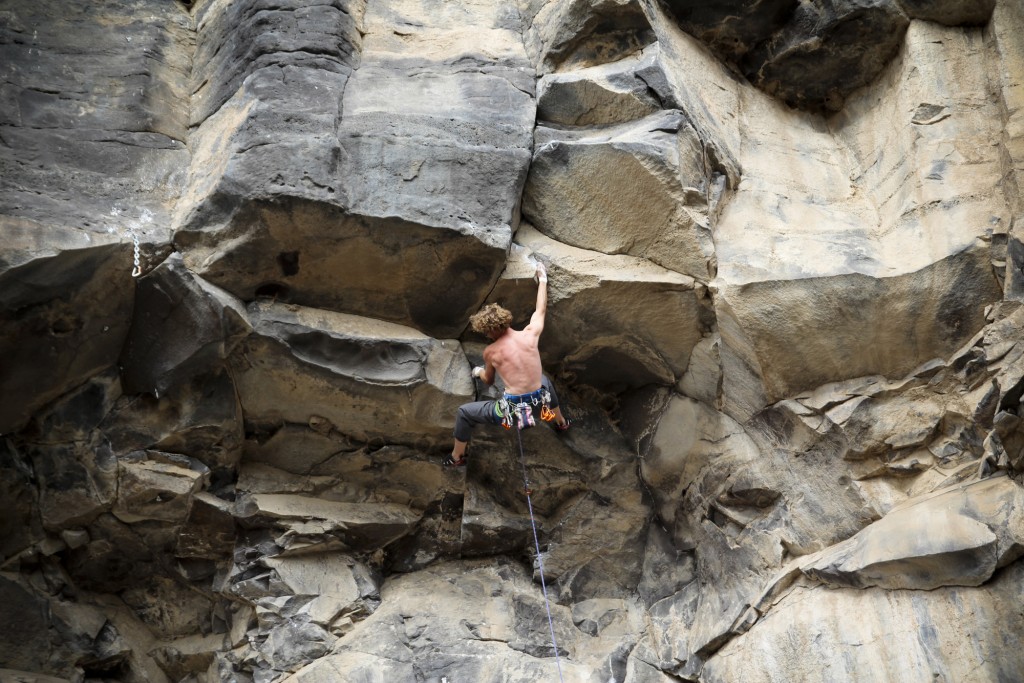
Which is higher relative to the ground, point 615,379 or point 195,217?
point 195,217

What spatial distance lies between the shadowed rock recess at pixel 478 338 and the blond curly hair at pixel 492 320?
0.97 ft

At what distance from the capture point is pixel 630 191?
6.27 m

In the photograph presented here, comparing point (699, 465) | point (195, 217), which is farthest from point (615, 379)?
point (195, 217)

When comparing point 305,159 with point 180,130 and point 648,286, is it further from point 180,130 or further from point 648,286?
point 648,286

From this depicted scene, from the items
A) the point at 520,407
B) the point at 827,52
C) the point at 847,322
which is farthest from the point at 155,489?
the point at 827,52

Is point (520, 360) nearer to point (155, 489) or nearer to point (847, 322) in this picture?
point (847, 322)

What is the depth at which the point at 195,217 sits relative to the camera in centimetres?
601

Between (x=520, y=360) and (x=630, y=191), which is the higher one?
(x=630, y=191)

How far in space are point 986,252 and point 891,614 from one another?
7.01ft

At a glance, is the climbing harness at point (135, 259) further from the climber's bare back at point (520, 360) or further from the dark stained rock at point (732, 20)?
the dark stained rock at point (732, 20)

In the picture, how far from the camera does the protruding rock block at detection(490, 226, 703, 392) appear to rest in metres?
6.23

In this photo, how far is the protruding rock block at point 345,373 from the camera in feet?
20.4

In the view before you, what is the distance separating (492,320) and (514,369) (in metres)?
0.33

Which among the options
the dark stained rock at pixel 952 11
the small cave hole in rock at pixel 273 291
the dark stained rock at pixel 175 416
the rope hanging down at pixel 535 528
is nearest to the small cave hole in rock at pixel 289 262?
the small cave hole in rock at pixel 273 291
